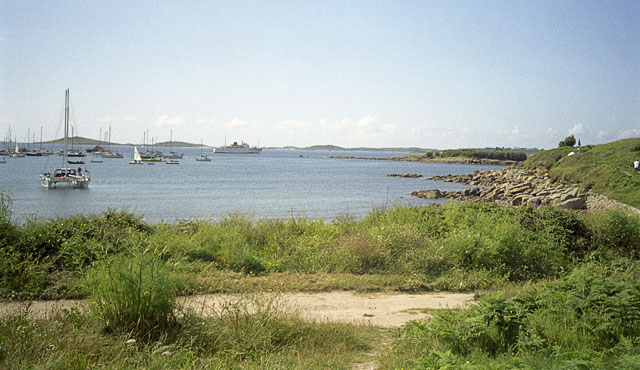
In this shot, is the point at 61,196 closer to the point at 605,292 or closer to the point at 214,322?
the point at 214,322

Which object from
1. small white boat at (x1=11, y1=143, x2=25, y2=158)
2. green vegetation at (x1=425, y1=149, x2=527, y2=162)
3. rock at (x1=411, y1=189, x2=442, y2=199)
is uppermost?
green vegetation at (x1=425, y1=149, x2=527, y2=162)

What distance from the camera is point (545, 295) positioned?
6699 millimetres

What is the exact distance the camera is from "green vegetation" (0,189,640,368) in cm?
496

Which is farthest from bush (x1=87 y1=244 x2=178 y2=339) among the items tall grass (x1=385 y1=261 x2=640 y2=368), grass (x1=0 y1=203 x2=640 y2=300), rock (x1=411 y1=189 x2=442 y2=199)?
rock (x1=411 y1=189 x2=442 y2=199)

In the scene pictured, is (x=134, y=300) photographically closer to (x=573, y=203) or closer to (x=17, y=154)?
(x=573, y=203)

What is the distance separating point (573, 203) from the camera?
101ft

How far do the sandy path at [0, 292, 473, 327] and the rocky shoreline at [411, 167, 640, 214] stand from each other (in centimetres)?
1853

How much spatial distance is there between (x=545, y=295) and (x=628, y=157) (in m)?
39.5

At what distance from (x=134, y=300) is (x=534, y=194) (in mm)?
40290

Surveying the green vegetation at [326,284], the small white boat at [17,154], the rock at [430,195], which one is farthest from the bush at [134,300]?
the small white boat at [17,154]

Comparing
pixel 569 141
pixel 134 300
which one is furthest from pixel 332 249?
pixel 569 141

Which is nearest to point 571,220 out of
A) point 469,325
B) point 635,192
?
point 469,325

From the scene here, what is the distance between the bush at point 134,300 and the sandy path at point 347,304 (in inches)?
51.2

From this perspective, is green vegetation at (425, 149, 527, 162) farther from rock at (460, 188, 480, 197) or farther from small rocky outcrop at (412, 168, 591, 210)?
rock at (460, 188, 480, 197)
